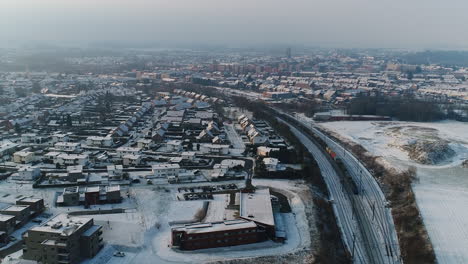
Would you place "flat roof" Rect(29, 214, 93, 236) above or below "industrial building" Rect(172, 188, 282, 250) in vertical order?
above

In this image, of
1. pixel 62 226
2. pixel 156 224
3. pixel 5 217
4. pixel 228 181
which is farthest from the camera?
pixel 228 181

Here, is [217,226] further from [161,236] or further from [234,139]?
[234,139]

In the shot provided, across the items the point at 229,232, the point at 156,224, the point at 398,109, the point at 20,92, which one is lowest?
the point at 156,224

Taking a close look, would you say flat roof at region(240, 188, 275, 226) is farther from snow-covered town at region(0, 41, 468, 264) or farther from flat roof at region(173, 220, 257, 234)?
flat roof at region(173, 220, 257, 234)

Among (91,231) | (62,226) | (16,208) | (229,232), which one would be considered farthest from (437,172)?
(16,208)

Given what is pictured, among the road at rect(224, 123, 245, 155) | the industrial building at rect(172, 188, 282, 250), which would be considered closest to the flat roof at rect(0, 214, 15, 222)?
the industrial building at rect(172, 188, 282, 250)

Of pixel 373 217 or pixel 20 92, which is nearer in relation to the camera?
pixel 373 217

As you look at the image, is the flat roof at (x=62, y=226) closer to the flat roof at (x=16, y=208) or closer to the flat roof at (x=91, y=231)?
the flat roof at (x=91, y=231)

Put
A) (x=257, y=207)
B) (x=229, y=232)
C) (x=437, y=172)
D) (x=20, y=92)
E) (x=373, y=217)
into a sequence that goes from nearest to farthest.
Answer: (x=229, y=232)
(x=257, y=207)
(x=373, y=217)
(x=437, y=172)
(x=20, y=92)
